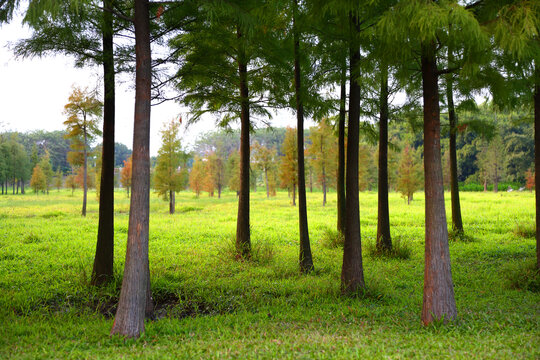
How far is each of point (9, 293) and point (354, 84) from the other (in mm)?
8743

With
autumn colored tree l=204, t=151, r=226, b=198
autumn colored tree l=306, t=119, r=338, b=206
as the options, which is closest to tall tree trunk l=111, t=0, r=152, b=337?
autumn colored tree l=306, t=119, r=338, b=206

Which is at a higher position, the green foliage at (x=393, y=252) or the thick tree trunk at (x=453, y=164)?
the thick tree trunk at (x=453, y=164)

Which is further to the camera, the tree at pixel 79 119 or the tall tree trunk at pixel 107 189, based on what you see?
the tree at pixel 79 119

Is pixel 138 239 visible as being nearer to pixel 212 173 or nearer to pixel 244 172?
pixel 244 172

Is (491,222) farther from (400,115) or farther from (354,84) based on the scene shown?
(354,84)

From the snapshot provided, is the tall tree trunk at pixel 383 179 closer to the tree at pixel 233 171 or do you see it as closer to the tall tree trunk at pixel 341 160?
the tall tree trunk at pixel 341 160

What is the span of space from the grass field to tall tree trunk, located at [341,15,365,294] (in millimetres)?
374

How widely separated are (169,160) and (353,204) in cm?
2244

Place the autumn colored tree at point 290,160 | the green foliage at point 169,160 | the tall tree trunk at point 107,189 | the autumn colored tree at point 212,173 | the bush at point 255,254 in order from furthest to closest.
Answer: the autumn colored tree at point 212,173, the autumn colored tree at point 290,160, the green foliage at point 169,160, the bush at point 255,254, the tall tree trunk at point 107,189

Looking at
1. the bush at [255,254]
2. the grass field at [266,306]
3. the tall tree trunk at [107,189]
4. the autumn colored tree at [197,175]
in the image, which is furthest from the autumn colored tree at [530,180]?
the tall tree trunk at [107,189]

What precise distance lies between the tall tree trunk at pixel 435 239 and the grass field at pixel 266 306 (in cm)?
31

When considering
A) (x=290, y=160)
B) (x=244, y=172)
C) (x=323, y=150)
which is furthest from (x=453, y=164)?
(x=290, y=160)

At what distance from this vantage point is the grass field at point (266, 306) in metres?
4.32

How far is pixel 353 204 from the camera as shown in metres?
7.12
